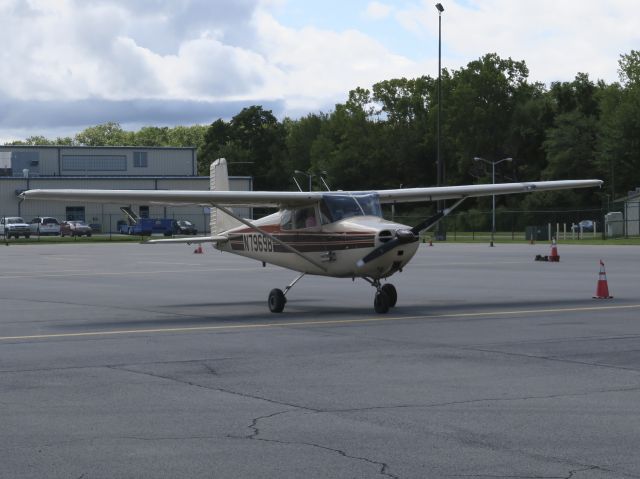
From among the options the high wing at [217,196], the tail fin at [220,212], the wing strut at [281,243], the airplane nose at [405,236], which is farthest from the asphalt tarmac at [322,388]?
the high wing at [217,196]

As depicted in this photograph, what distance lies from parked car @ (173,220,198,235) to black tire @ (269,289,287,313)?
7337 centimetres

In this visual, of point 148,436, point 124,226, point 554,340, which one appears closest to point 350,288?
point 554,340

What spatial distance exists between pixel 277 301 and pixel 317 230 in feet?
5.03

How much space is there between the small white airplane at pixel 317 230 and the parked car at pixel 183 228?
70.6 m

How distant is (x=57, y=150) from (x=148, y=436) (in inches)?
4378

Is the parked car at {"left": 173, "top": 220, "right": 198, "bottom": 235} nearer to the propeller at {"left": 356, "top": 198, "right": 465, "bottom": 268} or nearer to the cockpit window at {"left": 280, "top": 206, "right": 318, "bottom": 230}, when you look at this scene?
the cockpit window at {"left": 280, "top": 206, "right": 318, "bottom": 230}

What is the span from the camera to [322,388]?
1028 cm

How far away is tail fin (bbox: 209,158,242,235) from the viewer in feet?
74.8

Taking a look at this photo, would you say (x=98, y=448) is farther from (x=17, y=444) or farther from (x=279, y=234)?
(x=279, y=234)

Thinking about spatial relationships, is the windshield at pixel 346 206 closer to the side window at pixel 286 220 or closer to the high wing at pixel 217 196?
the high wing at pixel 217 196

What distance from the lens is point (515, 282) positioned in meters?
27.0

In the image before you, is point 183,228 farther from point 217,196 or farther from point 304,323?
point 304,323

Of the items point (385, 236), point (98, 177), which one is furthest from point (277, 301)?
point (98, 177)

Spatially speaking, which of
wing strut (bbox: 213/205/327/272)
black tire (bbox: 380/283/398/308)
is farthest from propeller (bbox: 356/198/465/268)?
wing strut (bbox: 213/205/327/272)
